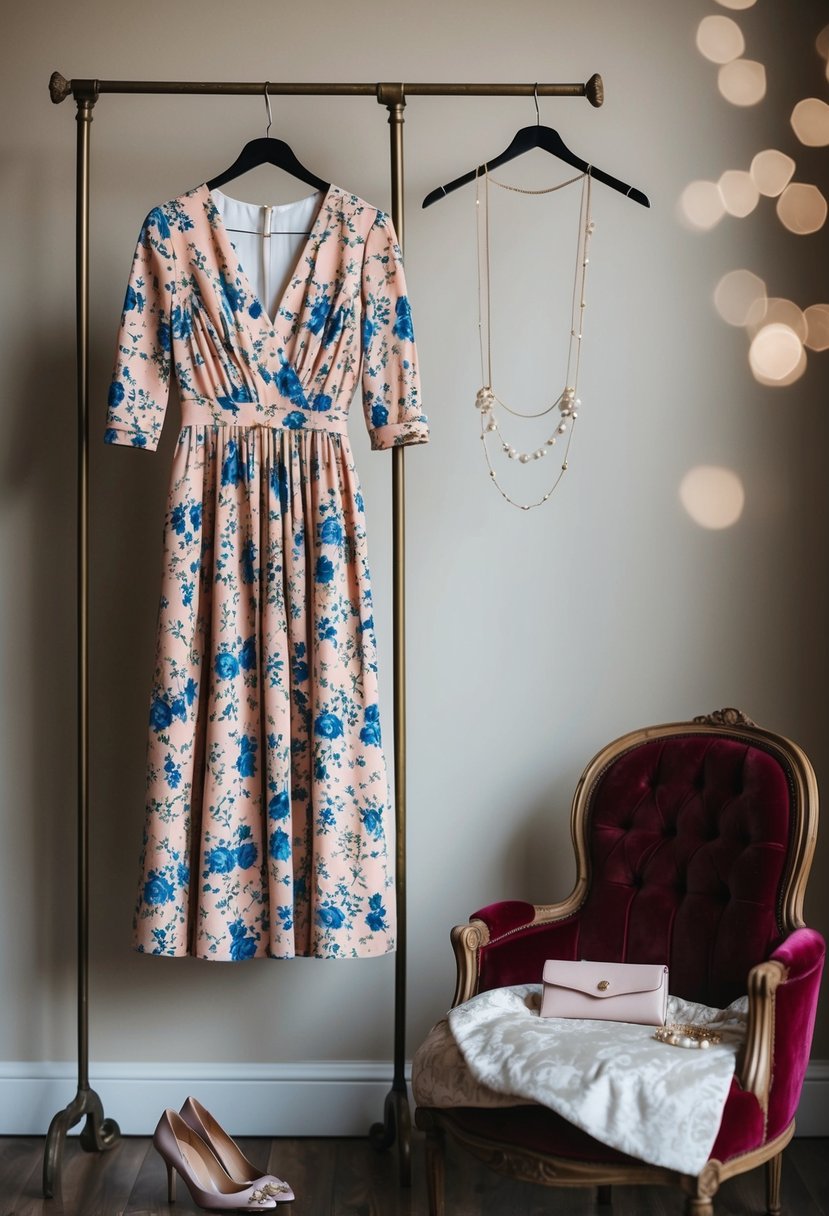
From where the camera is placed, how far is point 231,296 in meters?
2.17

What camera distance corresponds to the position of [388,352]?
221 centimetres

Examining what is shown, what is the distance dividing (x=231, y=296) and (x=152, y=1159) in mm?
1781

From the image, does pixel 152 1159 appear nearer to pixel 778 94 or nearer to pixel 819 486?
pixel 819 486

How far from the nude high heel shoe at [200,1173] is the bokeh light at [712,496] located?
5.43ft

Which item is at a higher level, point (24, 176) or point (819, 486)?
point (24, 176)

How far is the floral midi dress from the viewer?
212cm

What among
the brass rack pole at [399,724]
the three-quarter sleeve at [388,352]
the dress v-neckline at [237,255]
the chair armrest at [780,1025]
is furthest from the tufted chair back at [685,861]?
the dress v-neckline at [237,255]

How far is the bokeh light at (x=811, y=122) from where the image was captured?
249 centimetres

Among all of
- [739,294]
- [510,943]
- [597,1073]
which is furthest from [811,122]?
[597,1073]

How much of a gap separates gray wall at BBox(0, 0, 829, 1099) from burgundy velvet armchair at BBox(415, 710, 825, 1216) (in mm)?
299

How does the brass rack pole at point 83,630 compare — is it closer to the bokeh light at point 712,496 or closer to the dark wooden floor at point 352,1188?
the dark wooden floor at point 352,1188

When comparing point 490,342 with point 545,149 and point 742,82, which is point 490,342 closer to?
point 545,149

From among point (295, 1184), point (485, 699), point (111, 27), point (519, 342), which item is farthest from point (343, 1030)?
point (111, 27)

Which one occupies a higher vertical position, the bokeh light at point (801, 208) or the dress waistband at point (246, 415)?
the bokeh light at point (801, 208)
